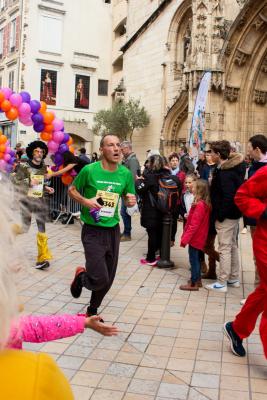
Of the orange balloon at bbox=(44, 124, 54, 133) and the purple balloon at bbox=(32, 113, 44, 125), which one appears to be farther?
the orange balloon at bbox=(44, 124, 54, 133)

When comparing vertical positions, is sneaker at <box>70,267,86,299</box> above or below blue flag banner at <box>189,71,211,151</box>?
below

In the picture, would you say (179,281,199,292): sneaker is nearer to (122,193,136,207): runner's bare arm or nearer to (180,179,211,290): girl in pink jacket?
(180,179,211,290): girl in pink jacket

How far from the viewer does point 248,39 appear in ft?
53.9

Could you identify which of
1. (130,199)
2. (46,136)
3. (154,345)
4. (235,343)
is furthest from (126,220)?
(235,343)

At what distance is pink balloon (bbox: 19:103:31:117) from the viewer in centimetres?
1004

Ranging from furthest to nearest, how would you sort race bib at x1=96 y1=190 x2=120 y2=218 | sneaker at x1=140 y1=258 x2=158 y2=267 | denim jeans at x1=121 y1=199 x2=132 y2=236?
denim jeans at x1=121 y1=199 x2=132 y2=236
sneaker at x1=140 y1=258 x2=158 y2=267
race bib at x1=96 y1=190 x2=120 y2=218

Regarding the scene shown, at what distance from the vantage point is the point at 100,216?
502 centimetres

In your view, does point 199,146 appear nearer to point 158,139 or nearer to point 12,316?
point 158,139

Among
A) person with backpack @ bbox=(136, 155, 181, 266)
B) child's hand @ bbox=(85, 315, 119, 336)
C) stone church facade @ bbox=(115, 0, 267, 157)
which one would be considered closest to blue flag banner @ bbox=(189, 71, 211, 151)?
stone church facade @ bbox=(115, 0, 267, 157)

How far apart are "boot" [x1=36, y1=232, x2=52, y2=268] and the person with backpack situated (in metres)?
1.64

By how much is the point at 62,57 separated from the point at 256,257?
32354 millimetres

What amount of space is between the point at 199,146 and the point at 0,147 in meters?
5.74

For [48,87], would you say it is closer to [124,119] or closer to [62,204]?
[124,119]

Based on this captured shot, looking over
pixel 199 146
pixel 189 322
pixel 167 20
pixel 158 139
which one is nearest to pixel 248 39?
pixel 199 146
